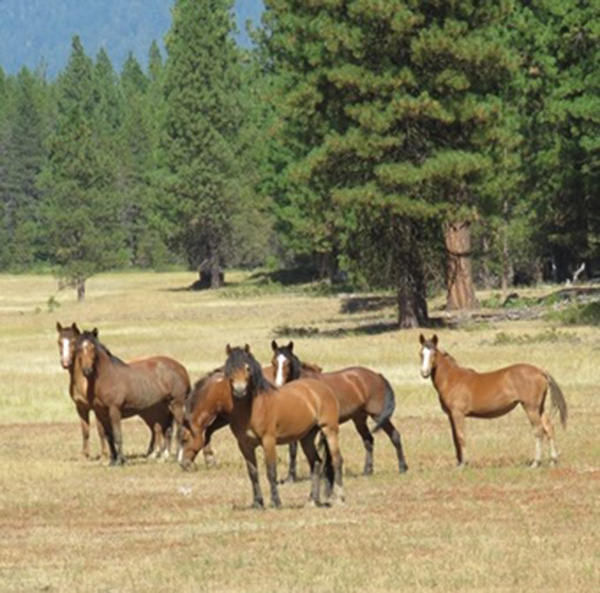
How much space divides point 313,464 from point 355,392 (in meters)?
2.95

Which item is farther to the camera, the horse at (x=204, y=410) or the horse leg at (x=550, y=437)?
the horse leg at (x=550, y=437)

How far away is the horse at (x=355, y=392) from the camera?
2181 cm

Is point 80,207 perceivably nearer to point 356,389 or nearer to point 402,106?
point 402,106

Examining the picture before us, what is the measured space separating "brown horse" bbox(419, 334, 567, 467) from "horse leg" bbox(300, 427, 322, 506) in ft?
11.7

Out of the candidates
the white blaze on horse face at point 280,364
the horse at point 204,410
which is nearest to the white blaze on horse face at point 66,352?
the horse at point 204,410

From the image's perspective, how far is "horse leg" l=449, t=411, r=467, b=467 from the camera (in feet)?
73.3

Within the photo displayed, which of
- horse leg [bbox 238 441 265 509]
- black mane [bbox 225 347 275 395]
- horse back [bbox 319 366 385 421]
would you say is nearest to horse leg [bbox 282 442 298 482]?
horse back [bbox 319 366 385 421]

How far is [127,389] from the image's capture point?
2495cm

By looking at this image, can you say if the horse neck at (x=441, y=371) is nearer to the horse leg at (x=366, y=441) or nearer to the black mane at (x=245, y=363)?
the horse leg at (x=366, y=441)

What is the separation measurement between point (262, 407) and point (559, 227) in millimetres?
52066

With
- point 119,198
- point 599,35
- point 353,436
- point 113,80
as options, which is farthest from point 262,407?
point 113,80

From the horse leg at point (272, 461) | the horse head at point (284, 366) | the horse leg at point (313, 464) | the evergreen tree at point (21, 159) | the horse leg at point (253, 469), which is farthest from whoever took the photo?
the evergreen tree at point (21, 159)

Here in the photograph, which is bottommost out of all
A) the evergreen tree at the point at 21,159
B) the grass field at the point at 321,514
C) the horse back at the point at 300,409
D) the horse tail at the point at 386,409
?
the grass field at the point at 321,514

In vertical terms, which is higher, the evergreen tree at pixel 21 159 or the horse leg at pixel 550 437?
the evergreen tree at pixel 21 159
